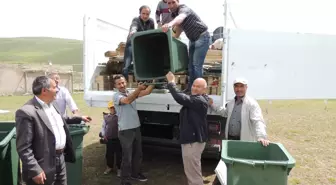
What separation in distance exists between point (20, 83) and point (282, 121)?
1889 cm

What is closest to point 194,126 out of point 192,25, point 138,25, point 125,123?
point 125,123

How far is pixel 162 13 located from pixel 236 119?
2020mm

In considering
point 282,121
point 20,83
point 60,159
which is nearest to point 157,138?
point 60,159

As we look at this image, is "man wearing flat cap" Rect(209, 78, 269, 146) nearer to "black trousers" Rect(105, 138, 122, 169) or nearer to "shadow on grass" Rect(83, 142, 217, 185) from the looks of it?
"shadow on grass" Rect(83, 142, 217, 185)

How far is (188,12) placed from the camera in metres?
3.60

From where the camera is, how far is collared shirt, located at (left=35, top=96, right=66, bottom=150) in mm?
2693

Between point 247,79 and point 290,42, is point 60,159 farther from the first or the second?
point 290,42

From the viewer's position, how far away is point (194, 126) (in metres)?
3.36

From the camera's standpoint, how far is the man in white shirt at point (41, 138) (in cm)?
247

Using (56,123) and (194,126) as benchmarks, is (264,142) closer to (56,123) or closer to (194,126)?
(194,126)

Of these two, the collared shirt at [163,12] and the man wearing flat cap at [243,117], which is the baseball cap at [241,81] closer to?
the man wearing flat cap at [243,117]

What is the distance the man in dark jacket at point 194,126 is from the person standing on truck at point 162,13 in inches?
56.4

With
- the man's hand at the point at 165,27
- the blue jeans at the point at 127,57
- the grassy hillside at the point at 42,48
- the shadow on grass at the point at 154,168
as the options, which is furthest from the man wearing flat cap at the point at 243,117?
the grassy hillside at the point at 42,48

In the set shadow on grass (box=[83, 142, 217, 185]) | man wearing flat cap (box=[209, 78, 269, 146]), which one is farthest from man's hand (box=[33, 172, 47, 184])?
man wearing flat cap (box=[209, 78, 269, 146])
